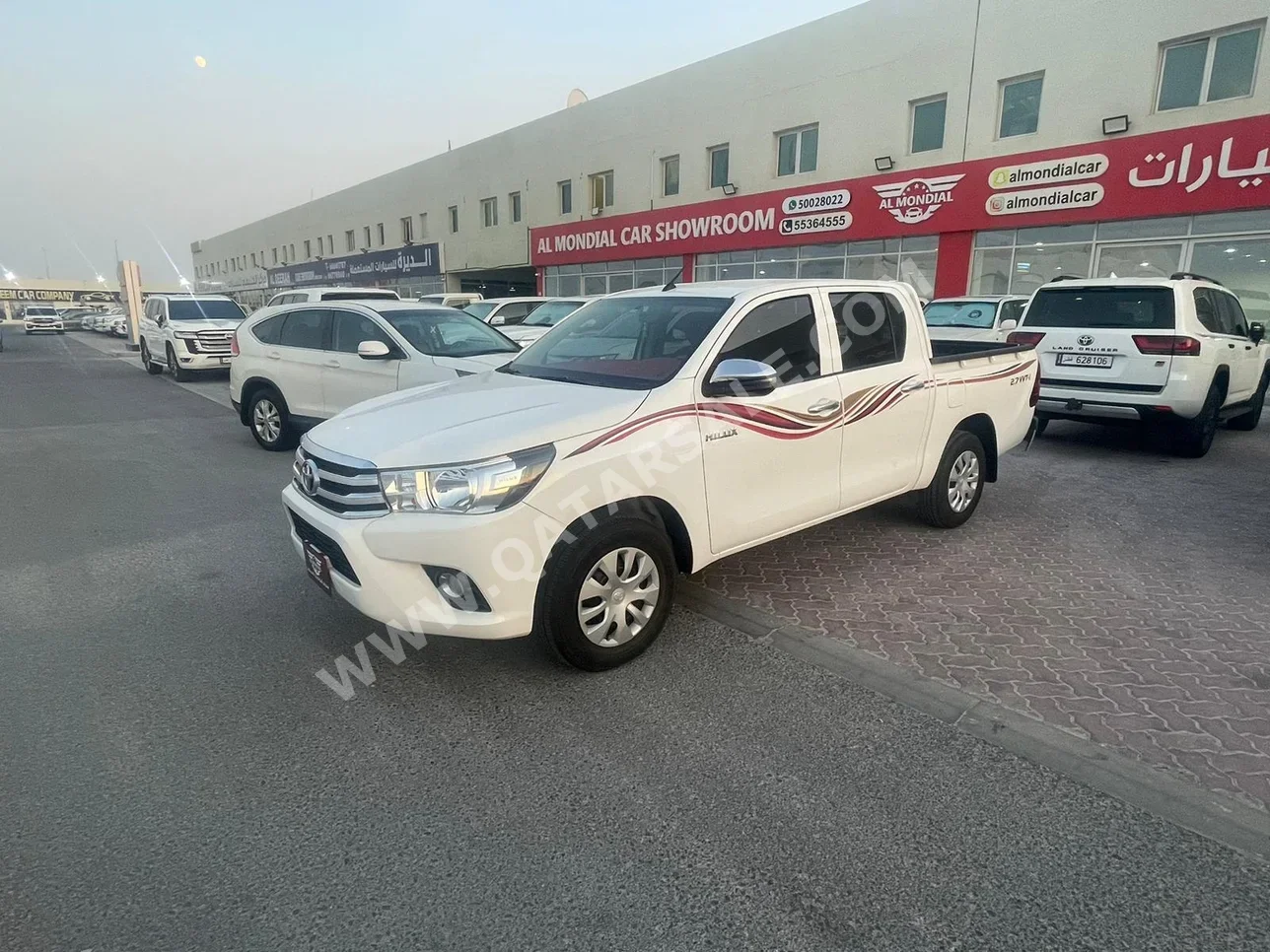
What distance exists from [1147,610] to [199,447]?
31.8 feet

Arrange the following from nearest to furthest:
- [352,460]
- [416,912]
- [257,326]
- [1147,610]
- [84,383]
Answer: [416,912] → [352,460] → [1147,610] → [257,326] → [84,383]

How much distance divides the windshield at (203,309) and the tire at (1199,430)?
61.3 ft

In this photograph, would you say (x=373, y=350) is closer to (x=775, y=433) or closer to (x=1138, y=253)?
(x=775, y=433)

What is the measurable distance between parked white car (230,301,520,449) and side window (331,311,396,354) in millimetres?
11

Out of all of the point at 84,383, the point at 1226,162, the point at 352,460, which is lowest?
the point at 84,383

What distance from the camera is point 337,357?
8258 mm

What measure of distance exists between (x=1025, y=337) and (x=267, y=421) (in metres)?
8.94

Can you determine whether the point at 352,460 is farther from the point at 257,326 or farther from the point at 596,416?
the point at 257,326

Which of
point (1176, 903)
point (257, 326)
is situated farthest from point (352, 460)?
point (257, 326)

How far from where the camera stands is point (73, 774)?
2.85m

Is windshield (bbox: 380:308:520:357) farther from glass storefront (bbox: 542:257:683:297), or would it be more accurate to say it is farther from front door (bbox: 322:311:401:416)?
glass storefront (bbox: 542:257:683:297)

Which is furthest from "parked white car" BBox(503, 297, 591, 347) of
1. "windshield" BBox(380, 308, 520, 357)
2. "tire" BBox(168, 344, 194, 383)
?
"tire" BBox(168, 344, 194, 383)

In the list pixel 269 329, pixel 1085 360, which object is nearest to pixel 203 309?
pixel 269 329

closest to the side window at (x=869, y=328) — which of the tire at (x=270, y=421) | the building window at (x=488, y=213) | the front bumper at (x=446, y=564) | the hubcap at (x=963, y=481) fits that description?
the hubcap at (x=963, y=481)
